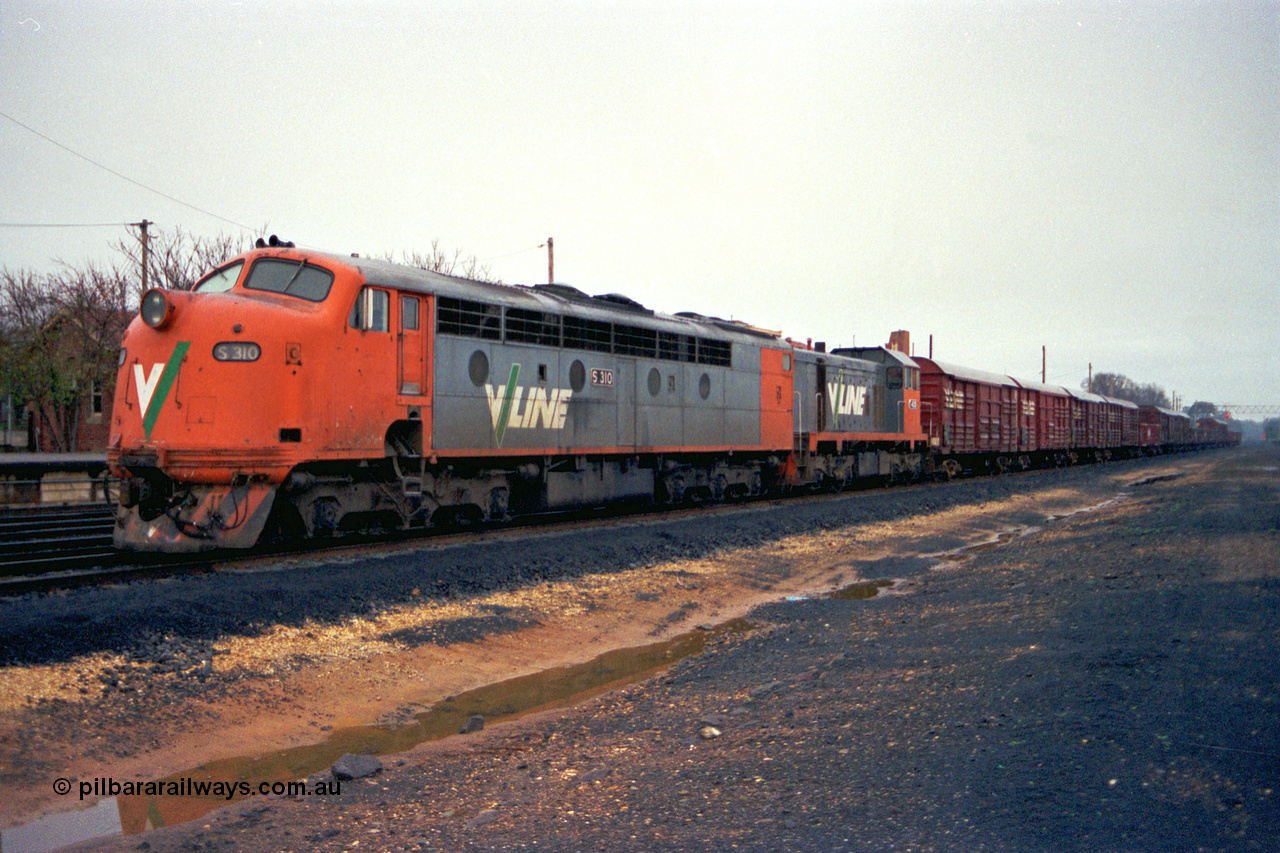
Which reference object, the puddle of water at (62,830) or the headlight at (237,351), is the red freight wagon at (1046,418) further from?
the puddle of water at (62,830)

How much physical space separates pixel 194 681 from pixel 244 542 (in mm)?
3367

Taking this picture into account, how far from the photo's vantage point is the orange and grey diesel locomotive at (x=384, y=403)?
376 inches

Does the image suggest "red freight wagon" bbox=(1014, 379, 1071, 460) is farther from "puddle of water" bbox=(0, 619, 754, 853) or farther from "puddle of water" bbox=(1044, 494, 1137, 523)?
"puddle of water" bbox=(0, 619, 754, 853)

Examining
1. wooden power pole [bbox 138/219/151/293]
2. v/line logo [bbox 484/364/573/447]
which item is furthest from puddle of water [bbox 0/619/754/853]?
wooden power pole [bbox 138/219/151/293]

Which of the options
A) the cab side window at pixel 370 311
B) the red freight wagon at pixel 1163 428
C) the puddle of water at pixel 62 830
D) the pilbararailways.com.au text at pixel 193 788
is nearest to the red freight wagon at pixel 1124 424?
the red freight wagon at pixel 1163 428

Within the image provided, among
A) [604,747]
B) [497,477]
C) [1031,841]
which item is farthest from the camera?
[497,477]

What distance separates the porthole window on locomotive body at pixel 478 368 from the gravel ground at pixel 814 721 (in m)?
2.95

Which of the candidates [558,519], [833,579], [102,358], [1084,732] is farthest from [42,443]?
[1084,732]

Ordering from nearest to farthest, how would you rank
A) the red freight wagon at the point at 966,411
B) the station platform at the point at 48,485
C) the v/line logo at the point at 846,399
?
the station platform at the point at 48,485 → the v/line logo at the point at 846,399 → the red freight wagon at the point at 966,411

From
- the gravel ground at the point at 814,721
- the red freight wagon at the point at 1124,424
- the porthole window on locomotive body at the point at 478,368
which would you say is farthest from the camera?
the red freight wagon at the point at 1124,424

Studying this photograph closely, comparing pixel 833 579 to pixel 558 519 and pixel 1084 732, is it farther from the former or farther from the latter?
pixel 1084 732

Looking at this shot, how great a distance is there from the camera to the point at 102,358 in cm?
3244

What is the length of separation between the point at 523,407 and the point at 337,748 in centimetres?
765

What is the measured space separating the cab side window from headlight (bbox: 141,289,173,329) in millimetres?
1961
